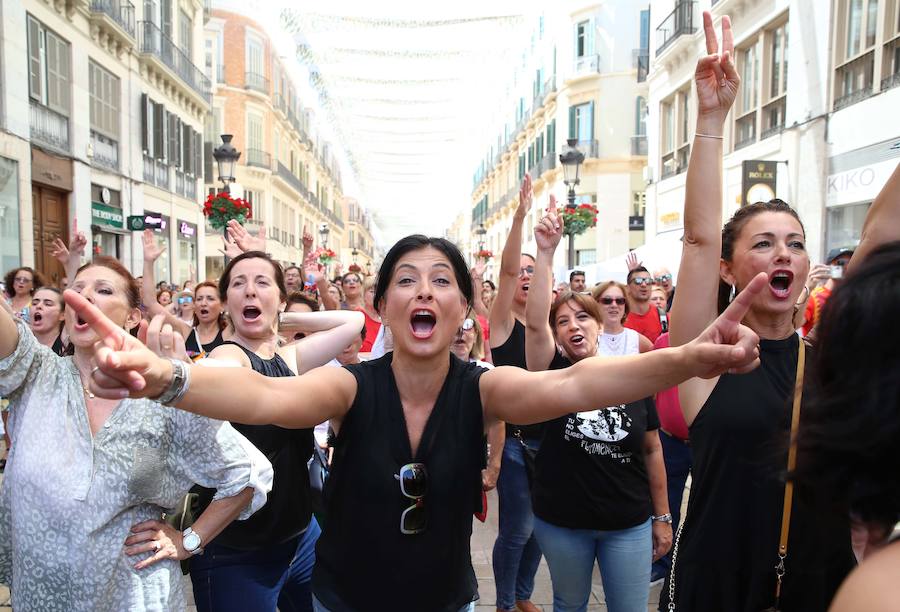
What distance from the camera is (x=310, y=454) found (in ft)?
10.8

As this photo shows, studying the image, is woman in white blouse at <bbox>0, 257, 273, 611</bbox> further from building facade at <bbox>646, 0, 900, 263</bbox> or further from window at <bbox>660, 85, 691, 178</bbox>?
window at <bbox>660, 85, 691, 178</bbox>

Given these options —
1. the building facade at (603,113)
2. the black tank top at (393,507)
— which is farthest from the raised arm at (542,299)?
the building facade at (603,113)

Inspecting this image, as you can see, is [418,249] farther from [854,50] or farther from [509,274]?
[854,50]

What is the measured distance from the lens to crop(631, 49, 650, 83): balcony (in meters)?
27.9

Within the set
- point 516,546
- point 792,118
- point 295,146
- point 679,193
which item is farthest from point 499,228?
point 516,546

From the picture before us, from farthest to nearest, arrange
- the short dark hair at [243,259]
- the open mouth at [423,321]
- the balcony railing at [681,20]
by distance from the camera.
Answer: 1. the balcony railing at [681,20]
2. the short dark hair at [243,259]
3. the open mouth at [423,321]

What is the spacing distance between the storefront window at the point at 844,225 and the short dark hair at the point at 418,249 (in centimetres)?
1134

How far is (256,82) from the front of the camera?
129ft

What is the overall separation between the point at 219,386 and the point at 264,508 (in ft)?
4.44

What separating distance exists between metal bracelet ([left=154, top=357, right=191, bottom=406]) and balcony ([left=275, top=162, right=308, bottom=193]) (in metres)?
42.0

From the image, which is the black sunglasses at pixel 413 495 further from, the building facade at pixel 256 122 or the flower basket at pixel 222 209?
the building facade at pixel 256 122

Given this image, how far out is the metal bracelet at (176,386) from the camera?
1.77m

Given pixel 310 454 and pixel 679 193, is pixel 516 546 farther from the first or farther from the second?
pixel 679 193

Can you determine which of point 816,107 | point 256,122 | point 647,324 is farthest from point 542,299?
point 256,122
